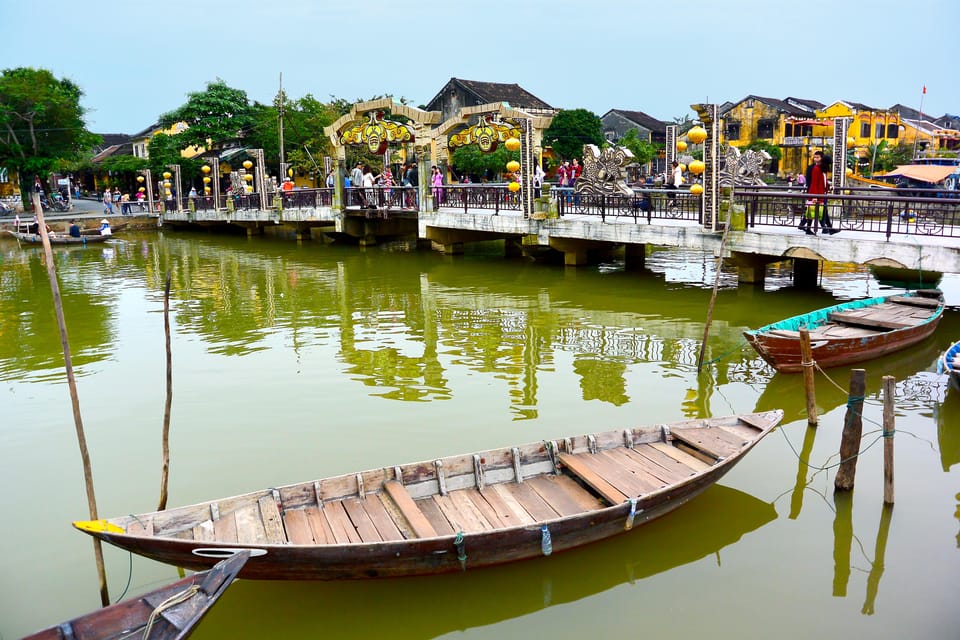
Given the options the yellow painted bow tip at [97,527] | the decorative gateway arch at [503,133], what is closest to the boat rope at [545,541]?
the yellow painted bow tip at [97,527]

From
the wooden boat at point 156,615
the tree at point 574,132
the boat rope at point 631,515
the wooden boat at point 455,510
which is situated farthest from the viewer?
the tree at point 574,132

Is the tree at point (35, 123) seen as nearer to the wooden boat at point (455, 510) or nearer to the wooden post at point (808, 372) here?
the wooden boat at point (455, 510)


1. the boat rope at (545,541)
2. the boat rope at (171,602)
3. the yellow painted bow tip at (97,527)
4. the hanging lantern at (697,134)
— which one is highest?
the hanging lantern at (697,134)

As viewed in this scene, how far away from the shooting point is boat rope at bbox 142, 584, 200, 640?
462 centimetres

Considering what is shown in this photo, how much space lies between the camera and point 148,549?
521 cm

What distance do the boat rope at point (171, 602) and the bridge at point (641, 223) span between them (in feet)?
40.7

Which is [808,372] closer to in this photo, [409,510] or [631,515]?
[631,515]

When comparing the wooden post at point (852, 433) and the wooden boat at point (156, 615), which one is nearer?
the wooden boat at point (156, 615)

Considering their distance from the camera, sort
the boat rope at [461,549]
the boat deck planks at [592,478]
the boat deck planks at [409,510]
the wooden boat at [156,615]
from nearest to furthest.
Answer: the wooden boat at [156,615]
the boat rope at [461,549]
the boat deck planks at [409,510]
the boat deck planks at [592,478]

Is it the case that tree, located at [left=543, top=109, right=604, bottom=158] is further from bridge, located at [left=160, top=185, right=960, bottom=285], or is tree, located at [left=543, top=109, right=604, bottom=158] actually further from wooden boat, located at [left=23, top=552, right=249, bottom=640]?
wooden boat, located at [left=23, top=552, right=249, bottom=640]

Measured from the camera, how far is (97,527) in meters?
5.21

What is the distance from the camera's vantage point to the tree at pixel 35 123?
33531 mm

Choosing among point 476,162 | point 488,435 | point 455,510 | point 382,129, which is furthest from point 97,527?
point 476,162

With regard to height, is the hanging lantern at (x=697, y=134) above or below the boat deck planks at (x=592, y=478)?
above
